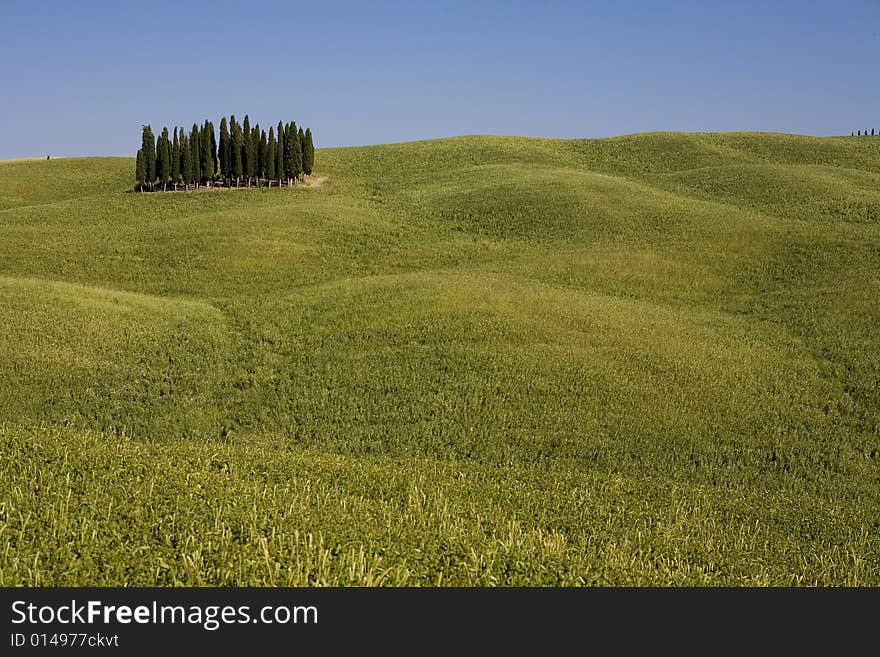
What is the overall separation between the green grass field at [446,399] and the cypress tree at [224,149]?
21091 millimetres

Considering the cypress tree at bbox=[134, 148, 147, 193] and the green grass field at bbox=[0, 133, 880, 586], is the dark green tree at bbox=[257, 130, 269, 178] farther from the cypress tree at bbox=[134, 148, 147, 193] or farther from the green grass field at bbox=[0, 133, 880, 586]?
the green grass field at bbox=[0, 133, 880, 586]

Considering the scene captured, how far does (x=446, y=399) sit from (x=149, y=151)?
234 ft

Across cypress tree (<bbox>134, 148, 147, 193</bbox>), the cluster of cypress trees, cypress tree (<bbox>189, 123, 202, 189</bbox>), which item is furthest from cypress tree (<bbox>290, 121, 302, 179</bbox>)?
cypress tree (<bbox>134, 148, 147, 193</bbox>)

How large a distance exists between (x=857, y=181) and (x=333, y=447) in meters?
79.2

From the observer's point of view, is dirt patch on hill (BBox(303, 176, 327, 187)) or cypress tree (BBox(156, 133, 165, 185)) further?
dirt patch on hill (BBox(303, 176, 327, 187))

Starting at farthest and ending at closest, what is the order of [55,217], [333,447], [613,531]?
1. [55,217]
2. [333,447]
3. [613,531]

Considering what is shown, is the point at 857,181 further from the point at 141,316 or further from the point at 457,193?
the point at 141,316

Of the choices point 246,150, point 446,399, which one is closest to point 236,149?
point 246,150

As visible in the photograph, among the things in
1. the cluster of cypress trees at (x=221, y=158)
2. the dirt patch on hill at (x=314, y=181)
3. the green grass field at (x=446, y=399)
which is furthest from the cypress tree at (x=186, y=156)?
the green grass field at (x=446, y=399)

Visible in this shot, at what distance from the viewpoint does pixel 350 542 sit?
7719 millimetres

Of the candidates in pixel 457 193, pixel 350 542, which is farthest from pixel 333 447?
pixel 457 193

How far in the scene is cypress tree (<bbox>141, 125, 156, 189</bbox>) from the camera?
263ft

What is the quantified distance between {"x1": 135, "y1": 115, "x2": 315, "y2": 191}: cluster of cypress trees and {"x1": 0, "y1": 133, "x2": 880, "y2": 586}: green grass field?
1982 cm

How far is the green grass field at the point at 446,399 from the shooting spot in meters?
8.09
